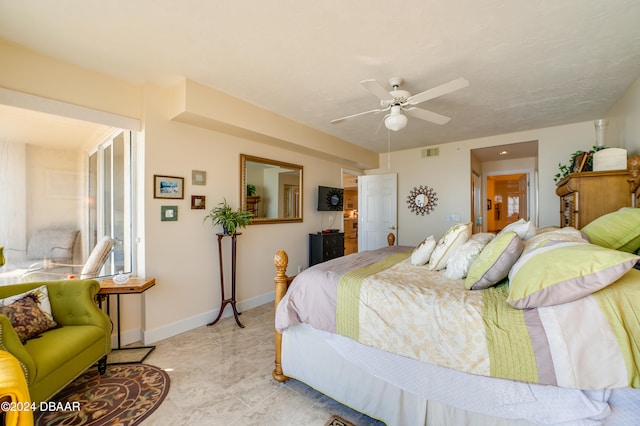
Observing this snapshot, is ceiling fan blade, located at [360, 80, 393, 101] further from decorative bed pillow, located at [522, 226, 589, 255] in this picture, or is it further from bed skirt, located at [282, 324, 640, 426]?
bed skirt, located at [282, 324, 640, 426]

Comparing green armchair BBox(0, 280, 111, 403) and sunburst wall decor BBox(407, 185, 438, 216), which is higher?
sunburst wall decor BBox(407, 185, 438, 216)

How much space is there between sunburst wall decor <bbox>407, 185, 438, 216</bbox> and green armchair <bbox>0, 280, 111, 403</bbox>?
4899mm

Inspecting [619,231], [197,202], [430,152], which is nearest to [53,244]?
[197,202]

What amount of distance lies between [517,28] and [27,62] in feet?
12.6

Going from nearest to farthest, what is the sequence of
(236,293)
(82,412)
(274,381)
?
(82,412), (274,381), (236,293)

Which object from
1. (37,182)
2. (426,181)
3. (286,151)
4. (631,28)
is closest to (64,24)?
(37,182)

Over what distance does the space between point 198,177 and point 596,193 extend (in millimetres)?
4135

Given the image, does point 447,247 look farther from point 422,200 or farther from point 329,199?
point 422,200

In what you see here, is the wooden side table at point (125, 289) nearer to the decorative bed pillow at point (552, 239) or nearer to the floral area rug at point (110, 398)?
the floral area rug at point (110, 398)

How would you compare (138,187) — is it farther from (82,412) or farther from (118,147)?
(82,412)

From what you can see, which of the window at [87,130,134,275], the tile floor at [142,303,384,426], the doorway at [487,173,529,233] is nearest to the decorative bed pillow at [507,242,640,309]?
the tile floor at [142,303,384,426]

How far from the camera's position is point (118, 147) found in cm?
291

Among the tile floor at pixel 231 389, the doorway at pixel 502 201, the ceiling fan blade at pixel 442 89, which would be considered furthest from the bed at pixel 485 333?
the doorway at pixel 502 201

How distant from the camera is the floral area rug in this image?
166 centimetres
